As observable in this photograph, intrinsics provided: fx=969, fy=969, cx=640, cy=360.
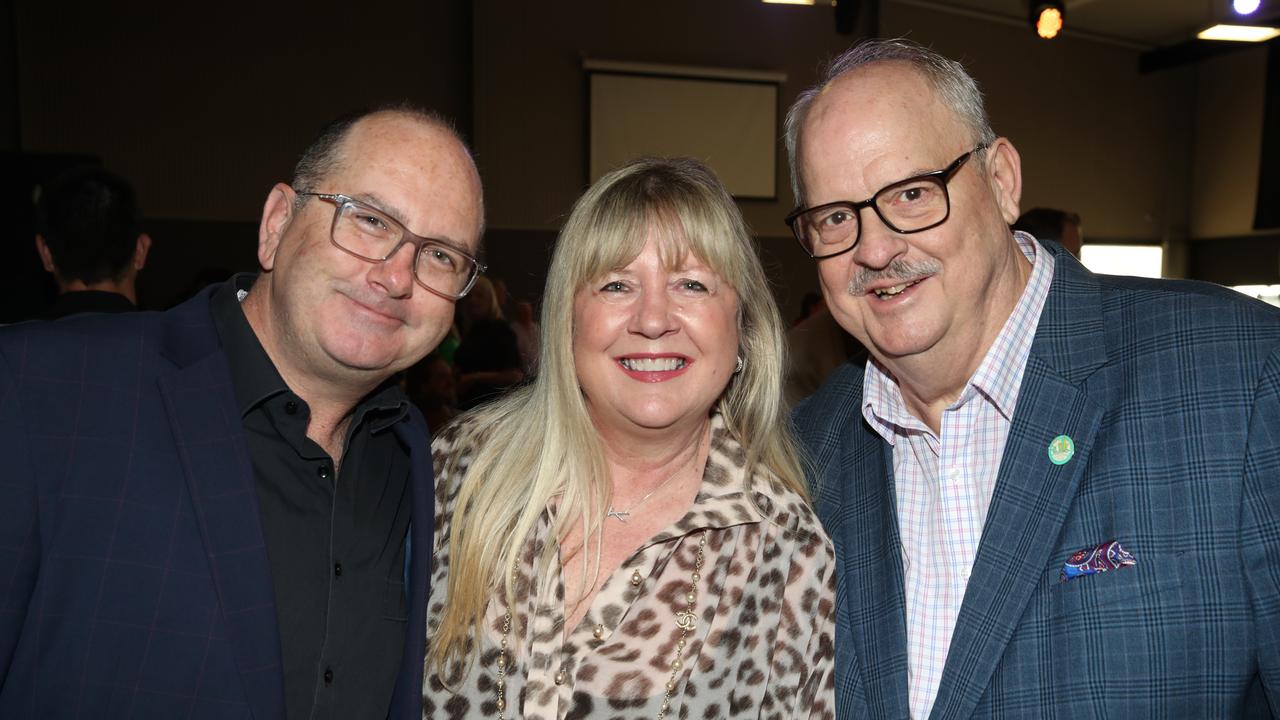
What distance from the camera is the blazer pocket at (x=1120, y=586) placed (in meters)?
1.68

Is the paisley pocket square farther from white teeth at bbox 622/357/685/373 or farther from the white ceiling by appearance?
the white ceiling

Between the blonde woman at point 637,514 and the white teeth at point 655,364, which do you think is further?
the white teeth at point 655,364

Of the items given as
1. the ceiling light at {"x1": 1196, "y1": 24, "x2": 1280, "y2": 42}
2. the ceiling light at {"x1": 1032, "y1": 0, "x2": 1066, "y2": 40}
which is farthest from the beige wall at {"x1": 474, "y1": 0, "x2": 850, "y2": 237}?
the ceiling light at {"x1": 1196, "y1": 24, "x2": 1280, "y2": 42}

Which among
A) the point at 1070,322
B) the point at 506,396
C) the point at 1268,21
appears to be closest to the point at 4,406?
the point at 506,396

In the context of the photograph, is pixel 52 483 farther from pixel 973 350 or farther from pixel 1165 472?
pixel 1165 472

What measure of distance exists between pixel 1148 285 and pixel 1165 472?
456 millimetres

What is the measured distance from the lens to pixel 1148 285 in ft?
6.49

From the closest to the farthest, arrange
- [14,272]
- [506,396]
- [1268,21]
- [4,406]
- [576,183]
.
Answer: [4,406]
[506,396]
[14,272]
[1268,21]
[576,183]

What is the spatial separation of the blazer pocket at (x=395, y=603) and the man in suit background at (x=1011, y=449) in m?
0.94

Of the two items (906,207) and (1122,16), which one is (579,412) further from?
(1122,16)

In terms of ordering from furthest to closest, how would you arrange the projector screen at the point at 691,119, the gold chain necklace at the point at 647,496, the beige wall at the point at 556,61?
the projector screen at the point at 691,119
the beige wall at the point at 556,61
the gold chain necklace at the point at 647,496

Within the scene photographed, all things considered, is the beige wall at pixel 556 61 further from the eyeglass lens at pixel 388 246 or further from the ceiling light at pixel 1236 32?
the eyeglass lens at pixel 388 246

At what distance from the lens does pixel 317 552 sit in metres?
1.88

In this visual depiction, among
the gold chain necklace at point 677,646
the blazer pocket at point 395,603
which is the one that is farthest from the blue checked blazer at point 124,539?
the gold chain necklace at point 677,646
